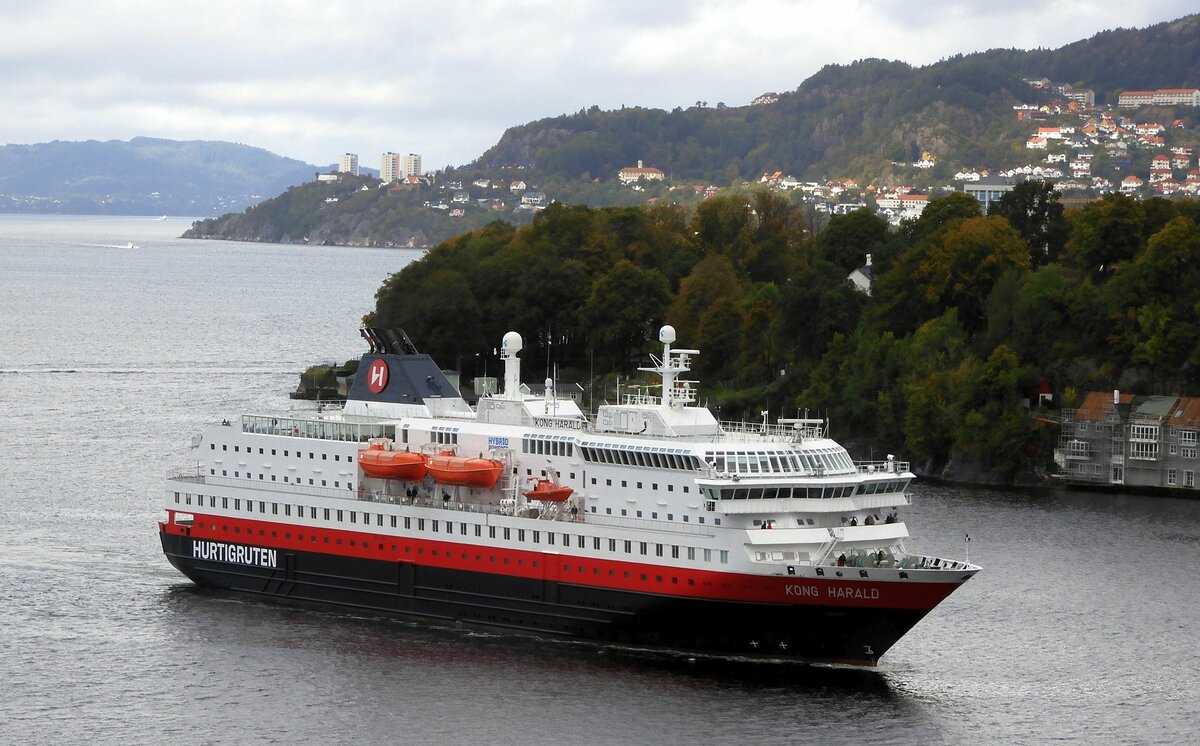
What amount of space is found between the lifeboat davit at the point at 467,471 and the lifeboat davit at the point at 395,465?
20.2 inches

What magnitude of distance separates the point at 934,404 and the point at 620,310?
85.8 ft

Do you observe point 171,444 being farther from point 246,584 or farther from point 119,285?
point 119,285

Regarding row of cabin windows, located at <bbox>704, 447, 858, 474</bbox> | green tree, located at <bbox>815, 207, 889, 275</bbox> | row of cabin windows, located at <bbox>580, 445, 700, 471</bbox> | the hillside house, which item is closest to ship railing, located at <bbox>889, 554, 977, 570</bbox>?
row of cabin windows, located at <bbox>704, 447, 858, 474</bbox>

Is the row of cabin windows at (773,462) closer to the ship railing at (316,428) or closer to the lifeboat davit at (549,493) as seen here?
the lifeboat davit at (549,493)

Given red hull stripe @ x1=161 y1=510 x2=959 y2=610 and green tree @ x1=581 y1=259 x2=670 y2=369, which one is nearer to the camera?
red hull stripe @ x1=161 y1=510 x2=959 y2=610

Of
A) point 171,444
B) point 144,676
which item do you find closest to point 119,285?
point 171,444

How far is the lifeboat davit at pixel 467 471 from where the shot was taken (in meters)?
44.4

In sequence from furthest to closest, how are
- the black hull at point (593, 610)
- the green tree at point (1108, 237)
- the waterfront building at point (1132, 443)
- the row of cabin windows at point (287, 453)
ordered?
the green tree at point (1108, 237)
the waterfront building at point (1132, 443)
the row of cabin windows at point (287, 453)
the black hull at point (593, 610)

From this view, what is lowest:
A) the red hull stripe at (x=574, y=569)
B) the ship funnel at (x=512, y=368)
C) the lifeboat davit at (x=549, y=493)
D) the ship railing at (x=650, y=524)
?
the red hull stripe at (x=574, y=569)

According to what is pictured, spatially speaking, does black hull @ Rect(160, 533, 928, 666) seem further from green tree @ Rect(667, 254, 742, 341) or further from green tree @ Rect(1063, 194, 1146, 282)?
green tree @ Rect(667, 254, 742, 341)

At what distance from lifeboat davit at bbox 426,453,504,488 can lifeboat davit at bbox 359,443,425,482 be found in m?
0.51

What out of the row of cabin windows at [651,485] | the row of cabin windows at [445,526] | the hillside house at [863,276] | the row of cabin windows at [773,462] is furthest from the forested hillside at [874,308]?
the row of cabin windows at [445,526]

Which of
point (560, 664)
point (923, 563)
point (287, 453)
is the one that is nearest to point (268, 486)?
point (287, 453)

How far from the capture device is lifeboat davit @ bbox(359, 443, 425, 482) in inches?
1788
